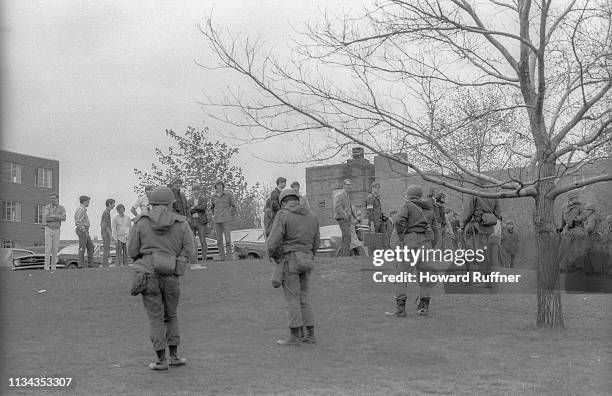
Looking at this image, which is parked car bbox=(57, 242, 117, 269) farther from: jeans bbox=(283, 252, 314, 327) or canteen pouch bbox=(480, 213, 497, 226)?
jeans bbox=(283, 252, 314, 327)

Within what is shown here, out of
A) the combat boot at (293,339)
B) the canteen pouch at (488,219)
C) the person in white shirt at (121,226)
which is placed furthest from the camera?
the person in white shirt at (121,226)

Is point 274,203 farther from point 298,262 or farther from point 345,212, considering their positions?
point 298,262

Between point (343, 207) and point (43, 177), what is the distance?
56466mm

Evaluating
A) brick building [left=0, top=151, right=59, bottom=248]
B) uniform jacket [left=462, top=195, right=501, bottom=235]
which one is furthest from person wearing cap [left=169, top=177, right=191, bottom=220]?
brick building [left=0, top=151, right=59, bottom=248]

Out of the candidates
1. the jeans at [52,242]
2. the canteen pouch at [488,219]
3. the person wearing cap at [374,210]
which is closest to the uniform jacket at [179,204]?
the jeans at [52,242]

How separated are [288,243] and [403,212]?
96.5 inches

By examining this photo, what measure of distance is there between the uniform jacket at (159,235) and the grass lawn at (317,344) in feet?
3.85

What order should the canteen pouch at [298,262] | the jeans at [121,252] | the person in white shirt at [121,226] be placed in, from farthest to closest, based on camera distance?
1. the jeans at [121,252]
2. the person in white shirt at [121,226]
3. the canteen pouch at [298,262]

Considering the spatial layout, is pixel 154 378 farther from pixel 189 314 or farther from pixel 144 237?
pixel 189 314

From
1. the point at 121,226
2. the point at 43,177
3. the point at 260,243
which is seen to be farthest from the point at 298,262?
the point at 43,177

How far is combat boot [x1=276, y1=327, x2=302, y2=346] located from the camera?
9555 millimetres

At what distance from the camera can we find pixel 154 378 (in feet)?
25.9

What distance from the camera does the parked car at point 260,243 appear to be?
23.0 metres

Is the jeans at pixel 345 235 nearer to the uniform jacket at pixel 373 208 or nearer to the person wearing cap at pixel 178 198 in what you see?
the uniform jacket at pixel 373 208
